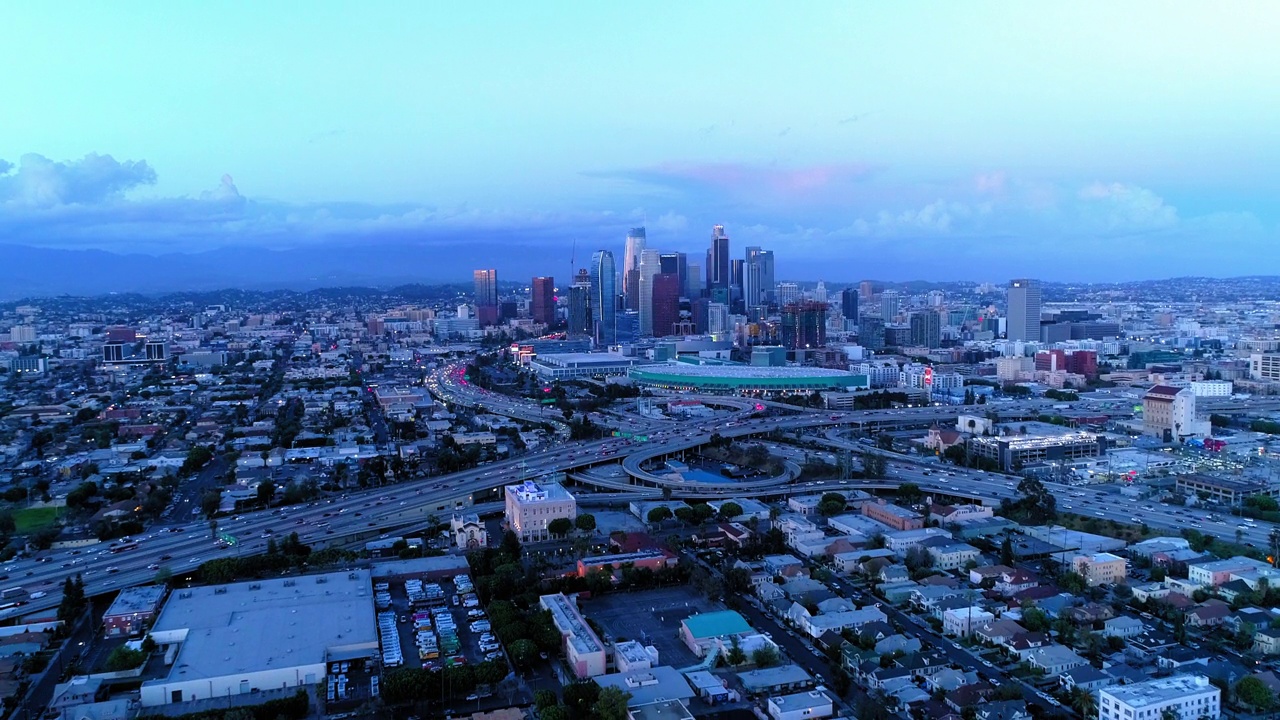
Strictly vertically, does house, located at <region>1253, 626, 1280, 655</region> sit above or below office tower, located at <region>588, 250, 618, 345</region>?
below

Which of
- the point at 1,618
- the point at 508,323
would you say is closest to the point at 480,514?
the point at 1,618

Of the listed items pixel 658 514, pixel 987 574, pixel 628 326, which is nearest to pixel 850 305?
pixel 628 326

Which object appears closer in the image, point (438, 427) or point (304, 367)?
point (438, 427)

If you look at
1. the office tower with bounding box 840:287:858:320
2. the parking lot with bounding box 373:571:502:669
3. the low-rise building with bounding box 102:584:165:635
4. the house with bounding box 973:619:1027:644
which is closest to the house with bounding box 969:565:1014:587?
the house with bounding box 973:619:1027:644

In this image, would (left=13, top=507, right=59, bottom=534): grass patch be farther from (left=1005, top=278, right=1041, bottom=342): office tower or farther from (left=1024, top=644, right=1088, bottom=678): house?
(left=1005, top=278, right=1041, bottom=342): office tower

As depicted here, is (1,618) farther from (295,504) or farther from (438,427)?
(438,427)

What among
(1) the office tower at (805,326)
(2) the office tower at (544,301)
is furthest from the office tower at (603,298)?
(1) the office tower at (805,326)

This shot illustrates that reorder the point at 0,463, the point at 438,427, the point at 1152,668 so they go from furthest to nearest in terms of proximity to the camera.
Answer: the point at 438,427 → the point at 0,463 → the point at 1152,668
